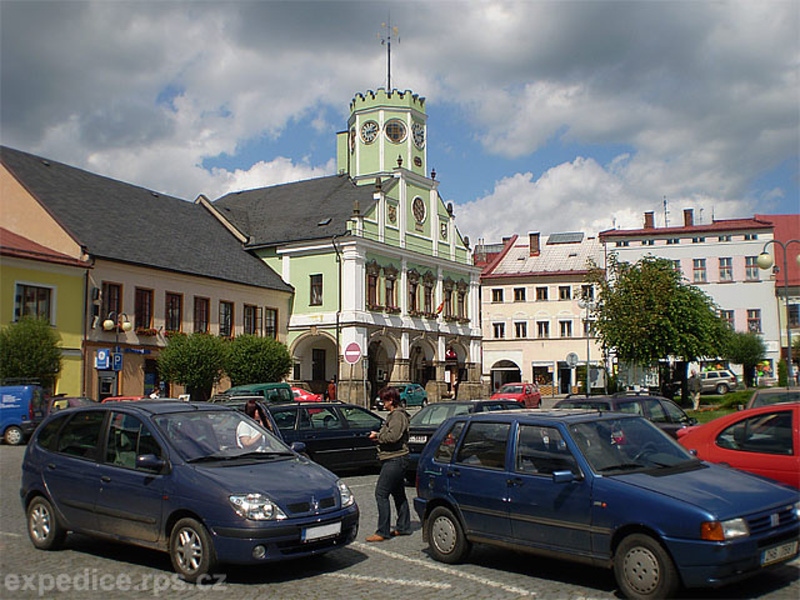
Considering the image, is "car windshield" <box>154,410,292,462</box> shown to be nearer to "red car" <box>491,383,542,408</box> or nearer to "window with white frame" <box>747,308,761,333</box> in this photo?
"red car" <box>491,383,542,408</box>

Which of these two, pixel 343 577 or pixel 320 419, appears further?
pixel 320 419

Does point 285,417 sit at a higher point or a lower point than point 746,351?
lower

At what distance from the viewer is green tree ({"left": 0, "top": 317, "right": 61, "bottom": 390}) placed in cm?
2989

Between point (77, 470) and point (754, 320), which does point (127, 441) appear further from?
point (754, 320)

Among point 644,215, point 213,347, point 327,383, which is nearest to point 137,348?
point 213,347

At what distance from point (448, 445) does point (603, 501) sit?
7.43 ft

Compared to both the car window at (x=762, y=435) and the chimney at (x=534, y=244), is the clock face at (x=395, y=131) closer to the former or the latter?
the chimney at (x=534, y=244)

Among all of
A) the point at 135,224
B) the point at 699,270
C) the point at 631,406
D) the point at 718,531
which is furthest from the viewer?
the point at 699,270

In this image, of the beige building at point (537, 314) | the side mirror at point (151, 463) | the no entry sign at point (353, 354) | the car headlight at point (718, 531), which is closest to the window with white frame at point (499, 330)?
the beige building at point (537, 314)

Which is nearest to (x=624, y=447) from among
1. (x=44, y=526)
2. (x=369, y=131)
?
(x=44, y=526)

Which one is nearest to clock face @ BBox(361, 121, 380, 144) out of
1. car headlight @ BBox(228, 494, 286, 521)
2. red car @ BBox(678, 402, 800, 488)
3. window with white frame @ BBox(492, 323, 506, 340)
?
window with white frame @ BBox(492, 323, 506, 340)

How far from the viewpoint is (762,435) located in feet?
32.3

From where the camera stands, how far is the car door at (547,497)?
304 inches

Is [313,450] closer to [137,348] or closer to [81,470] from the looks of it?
[81,470]
